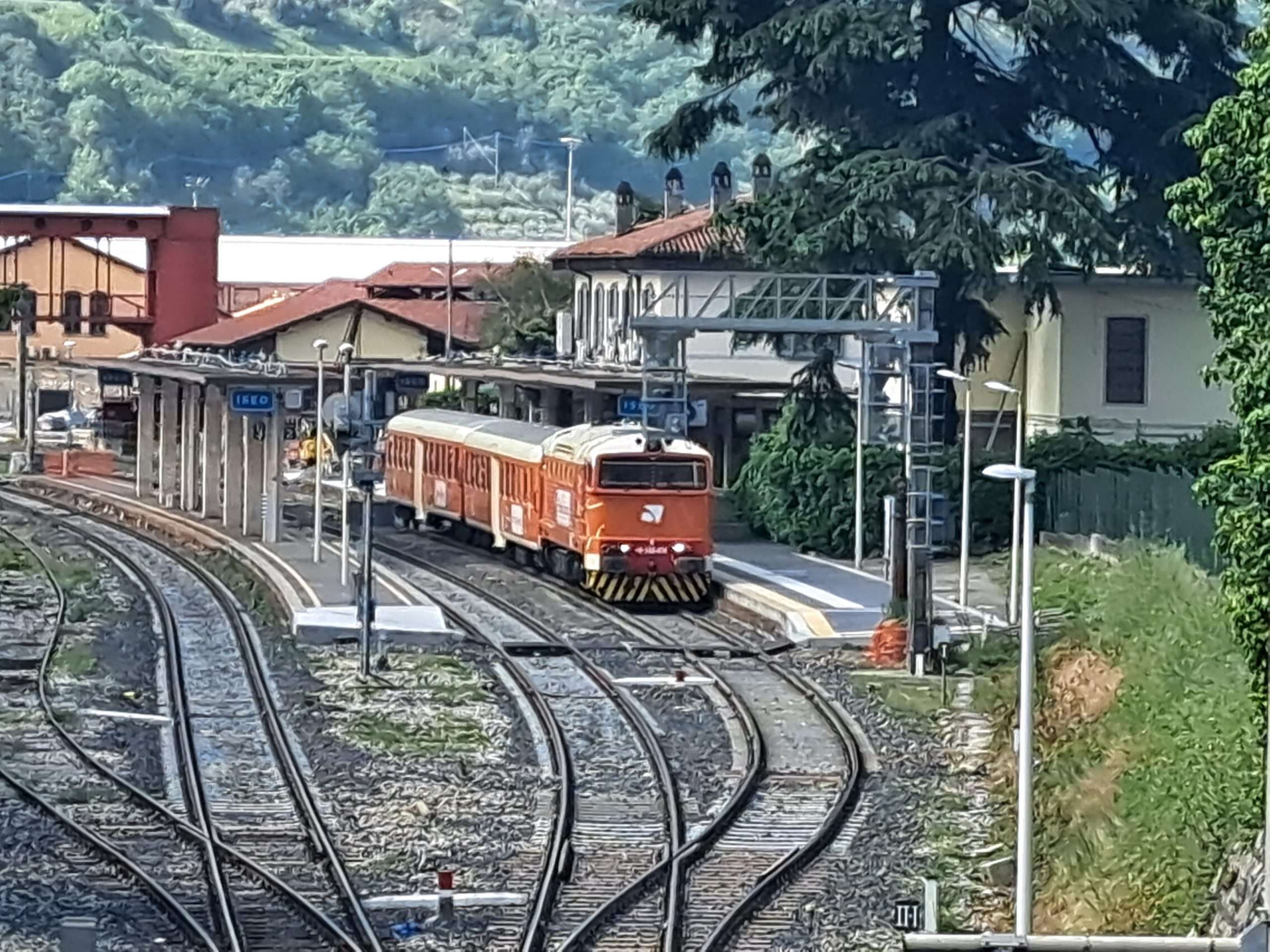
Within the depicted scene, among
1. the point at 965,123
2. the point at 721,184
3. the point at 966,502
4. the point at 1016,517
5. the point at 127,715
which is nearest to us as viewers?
the point at 1016,517

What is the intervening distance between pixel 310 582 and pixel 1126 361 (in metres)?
15.8

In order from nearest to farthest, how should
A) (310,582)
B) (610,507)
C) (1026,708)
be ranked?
(1026,708)
(610,507)
(310,582)

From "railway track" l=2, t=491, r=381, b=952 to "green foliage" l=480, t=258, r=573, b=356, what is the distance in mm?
38398

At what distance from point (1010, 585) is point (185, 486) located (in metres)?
25.0

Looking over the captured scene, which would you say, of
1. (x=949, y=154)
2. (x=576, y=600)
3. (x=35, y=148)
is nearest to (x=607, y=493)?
(x=576, y=600)

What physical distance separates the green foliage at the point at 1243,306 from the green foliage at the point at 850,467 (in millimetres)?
18768

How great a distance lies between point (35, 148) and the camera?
191500 millimetres

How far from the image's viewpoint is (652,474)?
3459cm

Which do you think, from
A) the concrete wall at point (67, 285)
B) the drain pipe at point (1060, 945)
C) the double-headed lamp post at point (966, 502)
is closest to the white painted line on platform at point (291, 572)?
the double-headed lamp post at point (966, 502)

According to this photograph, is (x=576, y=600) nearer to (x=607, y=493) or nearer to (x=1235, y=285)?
(x=607, y=493)

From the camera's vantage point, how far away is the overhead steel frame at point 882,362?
2903cm

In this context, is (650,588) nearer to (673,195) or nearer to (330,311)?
(673,195)

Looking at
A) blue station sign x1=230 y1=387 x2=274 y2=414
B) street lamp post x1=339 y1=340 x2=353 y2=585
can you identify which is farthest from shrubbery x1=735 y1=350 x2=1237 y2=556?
blue station sign x1=230 y1=387 x2=274 y2=414

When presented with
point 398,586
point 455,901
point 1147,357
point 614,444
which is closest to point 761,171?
point 1147,357
